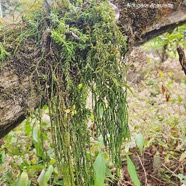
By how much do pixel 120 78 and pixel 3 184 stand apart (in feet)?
2.91

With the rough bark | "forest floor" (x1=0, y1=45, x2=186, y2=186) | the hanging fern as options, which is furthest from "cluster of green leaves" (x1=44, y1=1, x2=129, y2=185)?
"forest floor" (x1=0, y1=45, x2=186, y2=186)

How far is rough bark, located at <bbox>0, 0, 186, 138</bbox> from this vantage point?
0.93m

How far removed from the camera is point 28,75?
97 centimetres

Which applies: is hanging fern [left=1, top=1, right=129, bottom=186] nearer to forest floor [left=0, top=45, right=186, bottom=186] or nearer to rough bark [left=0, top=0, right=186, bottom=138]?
rough bark [left=0, top=0, right=186, bottom=138]

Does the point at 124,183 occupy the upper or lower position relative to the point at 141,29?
lower

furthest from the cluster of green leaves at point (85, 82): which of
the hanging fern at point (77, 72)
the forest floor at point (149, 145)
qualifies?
the forest floor at point (149, 145)

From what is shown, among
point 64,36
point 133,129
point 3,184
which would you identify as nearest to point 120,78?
point 64,36

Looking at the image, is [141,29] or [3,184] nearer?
[141,29]

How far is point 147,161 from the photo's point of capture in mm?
1827

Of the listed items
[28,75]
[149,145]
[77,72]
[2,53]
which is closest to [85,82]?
[77,72]

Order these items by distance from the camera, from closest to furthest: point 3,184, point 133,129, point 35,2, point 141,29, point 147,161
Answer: point 35,2, point 141,29, point 3,184, point 133,129, point 147,161

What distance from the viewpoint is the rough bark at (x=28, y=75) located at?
0.93m

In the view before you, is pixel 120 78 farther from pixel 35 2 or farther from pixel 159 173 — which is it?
pixel 159 173

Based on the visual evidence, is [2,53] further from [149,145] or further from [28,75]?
[149,145]
